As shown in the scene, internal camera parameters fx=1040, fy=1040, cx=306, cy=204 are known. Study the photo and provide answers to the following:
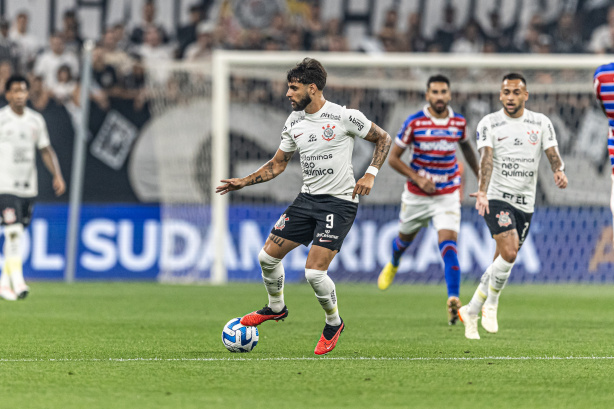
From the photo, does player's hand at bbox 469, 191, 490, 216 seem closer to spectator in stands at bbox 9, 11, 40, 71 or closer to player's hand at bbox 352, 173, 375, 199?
player's hand at bbox 352, 173, 375, 199

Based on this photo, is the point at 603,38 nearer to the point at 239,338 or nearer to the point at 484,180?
the point at 484,180

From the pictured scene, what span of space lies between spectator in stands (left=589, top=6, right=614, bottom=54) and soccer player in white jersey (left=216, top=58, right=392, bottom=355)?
11.8m

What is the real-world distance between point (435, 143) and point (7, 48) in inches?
413

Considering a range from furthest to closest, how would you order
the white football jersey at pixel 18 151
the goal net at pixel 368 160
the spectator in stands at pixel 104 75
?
1. the spectator in stands at pixel 104 75
2. the goal net at pixel 368 160
3. the white football jersey at pixel 18 151

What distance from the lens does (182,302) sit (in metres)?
12.4

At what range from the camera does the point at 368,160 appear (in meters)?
16.5

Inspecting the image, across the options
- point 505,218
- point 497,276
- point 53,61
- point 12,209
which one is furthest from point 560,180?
point 53,61

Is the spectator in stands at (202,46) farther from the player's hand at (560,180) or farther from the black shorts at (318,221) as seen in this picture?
the black shorts at (318,221)

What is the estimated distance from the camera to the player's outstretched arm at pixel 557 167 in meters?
8.44

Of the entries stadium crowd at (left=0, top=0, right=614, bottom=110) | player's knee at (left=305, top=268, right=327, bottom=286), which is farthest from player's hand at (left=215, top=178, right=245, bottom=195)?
stadium crowd at (left=0, top=0, right=614, bottom=110)

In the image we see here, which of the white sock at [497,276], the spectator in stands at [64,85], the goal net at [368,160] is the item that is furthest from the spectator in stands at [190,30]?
the white sock at [497,276]

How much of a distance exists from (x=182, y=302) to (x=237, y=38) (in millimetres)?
7618

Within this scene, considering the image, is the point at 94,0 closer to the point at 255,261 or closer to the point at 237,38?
the point at 237,38

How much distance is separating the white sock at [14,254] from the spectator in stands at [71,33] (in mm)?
6716
